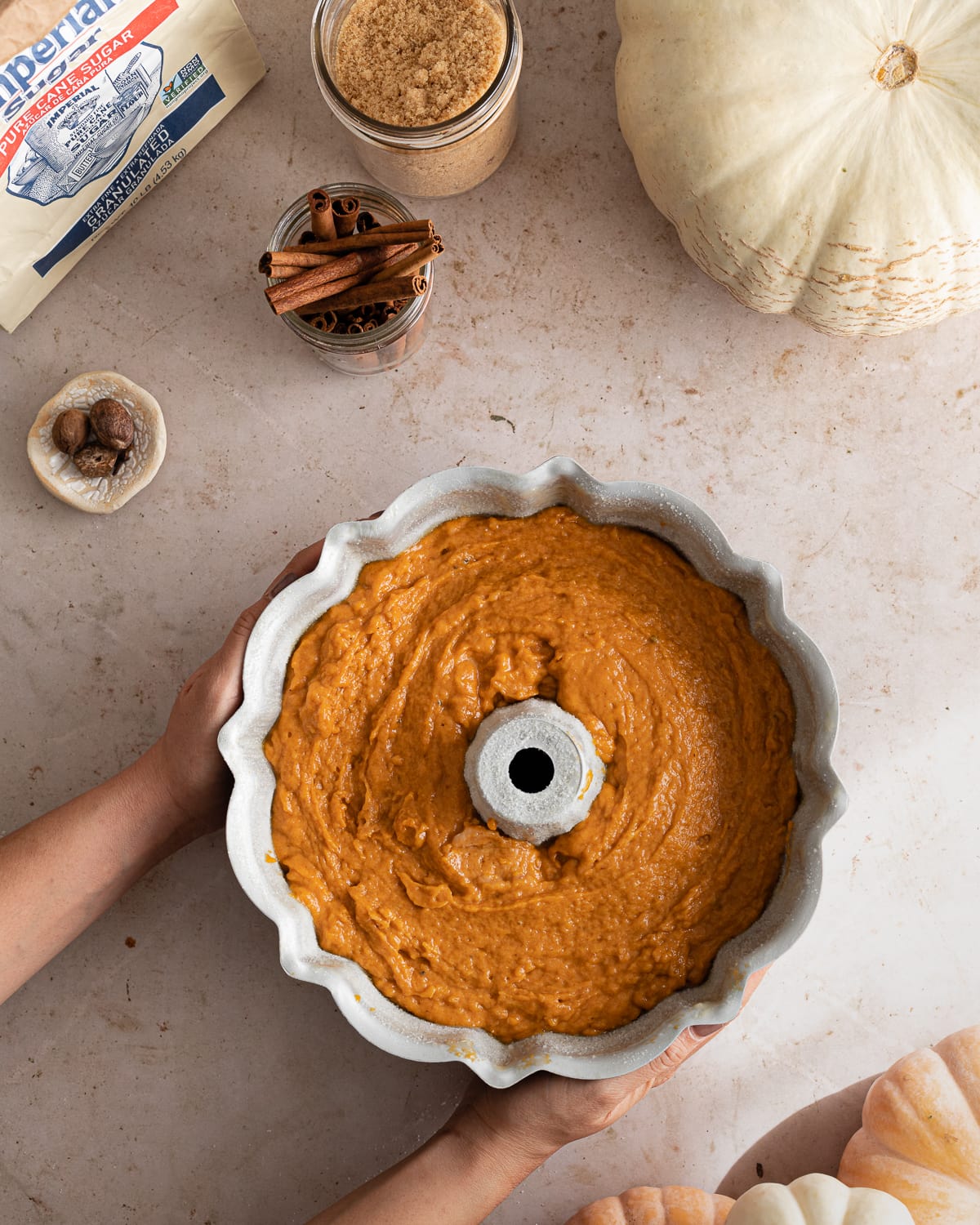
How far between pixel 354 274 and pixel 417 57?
1.16 feet

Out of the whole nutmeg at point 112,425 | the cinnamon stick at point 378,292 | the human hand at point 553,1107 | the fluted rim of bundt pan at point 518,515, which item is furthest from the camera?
the whole nutmeg at point 112,425

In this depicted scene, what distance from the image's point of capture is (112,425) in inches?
68.1

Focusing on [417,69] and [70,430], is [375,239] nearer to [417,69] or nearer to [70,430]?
[417,69]

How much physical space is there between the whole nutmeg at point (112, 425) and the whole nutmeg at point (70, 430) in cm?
2

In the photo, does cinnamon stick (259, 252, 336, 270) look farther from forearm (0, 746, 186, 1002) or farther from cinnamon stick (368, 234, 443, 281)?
forearm (0, 746, 186, 1002)

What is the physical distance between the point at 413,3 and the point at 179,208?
55cm

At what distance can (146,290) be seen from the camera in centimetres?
184

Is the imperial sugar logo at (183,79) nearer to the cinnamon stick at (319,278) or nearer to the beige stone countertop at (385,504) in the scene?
the beige stone countertop at (385,504)

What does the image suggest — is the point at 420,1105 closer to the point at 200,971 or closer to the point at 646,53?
the point at 200,971

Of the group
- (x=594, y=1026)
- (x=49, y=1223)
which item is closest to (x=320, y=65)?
(x=594, y=1026)

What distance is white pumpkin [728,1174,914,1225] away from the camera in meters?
1.50

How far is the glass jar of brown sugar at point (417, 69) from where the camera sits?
1584mm

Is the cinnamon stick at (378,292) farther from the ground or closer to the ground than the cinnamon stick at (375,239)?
closer to the ground

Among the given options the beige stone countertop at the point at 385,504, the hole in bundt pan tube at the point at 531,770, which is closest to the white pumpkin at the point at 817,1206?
the beige stone countertop at the point at 385,504
